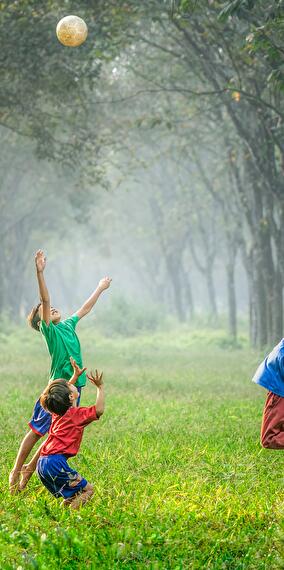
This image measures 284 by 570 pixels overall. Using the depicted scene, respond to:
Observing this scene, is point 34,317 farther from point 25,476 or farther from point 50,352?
point 25,476

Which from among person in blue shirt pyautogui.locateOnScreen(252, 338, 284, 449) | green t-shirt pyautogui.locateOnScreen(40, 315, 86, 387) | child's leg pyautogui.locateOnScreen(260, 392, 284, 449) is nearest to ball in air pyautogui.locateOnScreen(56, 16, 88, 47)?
green t-shirt pyautogui.locateOnScreen(40, 315, 86, 387)

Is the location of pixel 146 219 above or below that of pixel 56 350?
above

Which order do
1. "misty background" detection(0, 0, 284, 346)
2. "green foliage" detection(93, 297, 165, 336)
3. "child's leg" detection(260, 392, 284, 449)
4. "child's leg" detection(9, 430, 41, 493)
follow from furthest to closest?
1. "green foliage" detection(93, 297, 165, 336)
2. "misty background" detection(0, 0, 284, 346)
3. "child's leg" detection(260, 392, 284, 449)
4. "child's leg" detection(9, 430, 41, 493)

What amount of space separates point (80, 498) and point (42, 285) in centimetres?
189

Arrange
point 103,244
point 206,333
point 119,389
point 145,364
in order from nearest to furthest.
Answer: point 119,389, point 145,364, point 206,333, point 103,244

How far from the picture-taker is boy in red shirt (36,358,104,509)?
227 inches

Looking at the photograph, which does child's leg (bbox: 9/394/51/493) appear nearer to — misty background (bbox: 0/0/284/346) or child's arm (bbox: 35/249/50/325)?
child's arm (bbox: 35/249/50/325)

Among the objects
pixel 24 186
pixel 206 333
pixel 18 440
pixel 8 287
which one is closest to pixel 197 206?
pixel 206 333

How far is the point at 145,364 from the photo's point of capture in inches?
798

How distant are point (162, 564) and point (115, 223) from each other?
48276 millimetres

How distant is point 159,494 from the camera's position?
19.8ft

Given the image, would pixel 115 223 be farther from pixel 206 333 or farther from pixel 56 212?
pixel 206 333

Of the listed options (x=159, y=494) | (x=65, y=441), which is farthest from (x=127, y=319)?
(x=65, y=441)

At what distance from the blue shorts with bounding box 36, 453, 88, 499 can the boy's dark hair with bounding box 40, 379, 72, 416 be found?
0.36m
